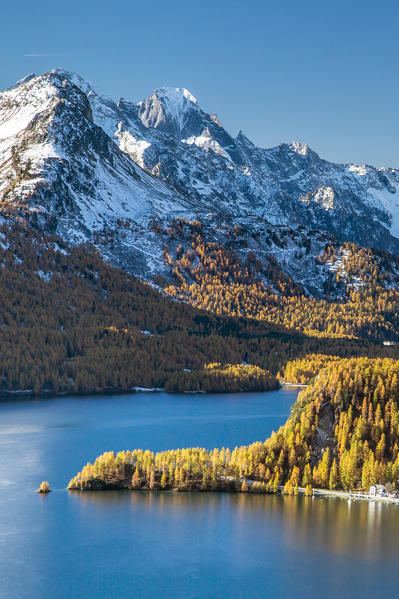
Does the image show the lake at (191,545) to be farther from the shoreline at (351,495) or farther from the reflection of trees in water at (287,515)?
the shoreline at (351,495)

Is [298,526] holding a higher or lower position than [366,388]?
lower

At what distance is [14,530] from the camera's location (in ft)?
404

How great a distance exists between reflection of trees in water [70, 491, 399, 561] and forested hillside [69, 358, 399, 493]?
3.50 meters

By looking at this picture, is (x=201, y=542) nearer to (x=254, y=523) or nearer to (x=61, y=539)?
(x=254, y=523)

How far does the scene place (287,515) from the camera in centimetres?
12800

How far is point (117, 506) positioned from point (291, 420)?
36897 mm

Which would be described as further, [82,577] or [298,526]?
[298,526]

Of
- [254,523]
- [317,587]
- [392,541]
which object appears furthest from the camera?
[254,523]

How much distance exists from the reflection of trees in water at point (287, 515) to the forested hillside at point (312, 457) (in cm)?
350

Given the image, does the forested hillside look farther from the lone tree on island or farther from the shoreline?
the lone tree on island

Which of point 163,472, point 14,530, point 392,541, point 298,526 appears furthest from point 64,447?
point 392,541

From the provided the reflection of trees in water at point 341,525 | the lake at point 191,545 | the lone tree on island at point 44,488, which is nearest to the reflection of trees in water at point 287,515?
the reflection of trees in water at point 341,525

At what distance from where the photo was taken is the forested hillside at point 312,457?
13938 centimetres

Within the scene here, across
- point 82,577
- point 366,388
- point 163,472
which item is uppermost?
point 366,388
